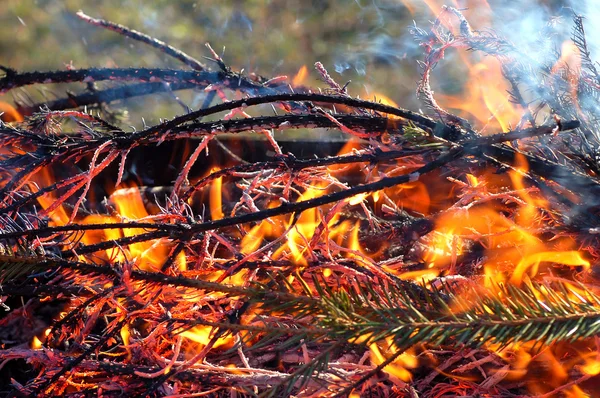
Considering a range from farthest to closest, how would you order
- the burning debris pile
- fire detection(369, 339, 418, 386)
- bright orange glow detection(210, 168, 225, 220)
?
bright orange glow detection(210, 168, 225, 220)
fire detection(369, 339, 418, 386)
the burning debris pile

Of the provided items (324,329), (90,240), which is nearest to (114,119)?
(90,240)

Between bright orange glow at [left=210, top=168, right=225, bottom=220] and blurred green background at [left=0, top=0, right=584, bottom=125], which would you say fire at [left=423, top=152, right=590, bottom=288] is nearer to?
bright orange glow at [left=210, top=168, right=225, bottom=220]

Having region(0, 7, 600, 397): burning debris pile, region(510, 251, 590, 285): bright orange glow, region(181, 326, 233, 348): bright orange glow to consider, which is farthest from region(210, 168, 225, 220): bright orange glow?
region(510, 251, 590, 285): bright orange glow

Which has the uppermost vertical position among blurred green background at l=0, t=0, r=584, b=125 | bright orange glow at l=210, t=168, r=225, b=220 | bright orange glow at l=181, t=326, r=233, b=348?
blurred green background at l=0, t=0, r=584, b=125

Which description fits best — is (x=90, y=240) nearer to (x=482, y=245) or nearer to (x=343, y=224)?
(x=343, y=224)

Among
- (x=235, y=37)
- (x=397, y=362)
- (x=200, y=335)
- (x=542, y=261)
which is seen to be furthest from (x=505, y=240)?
(x=235, y=37)

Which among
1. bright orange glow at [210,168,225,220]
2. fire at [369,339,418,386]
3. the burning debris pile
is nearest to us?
the burning debris pile

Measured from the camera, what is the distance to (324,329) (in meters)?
0.58

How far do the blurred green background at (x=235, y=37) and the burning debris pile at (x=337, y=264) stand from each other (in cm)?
222

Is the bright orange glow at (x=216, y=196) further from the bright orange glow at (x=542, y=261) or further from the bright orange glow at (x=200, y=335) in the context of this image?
the bright orange glow at (x=542, y=261)

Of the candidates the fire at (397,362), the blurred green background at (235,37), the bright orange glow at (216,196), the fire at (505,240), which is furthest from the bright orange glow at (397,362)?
the blurred green background at (235,37)

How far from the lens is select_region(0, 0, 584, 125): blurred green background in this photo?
3416 millimetres

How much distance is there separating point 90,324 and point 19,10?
12.4 ft

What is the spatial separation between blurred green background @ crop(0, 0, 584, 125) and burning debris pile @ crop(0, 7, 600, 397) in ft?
7.28
